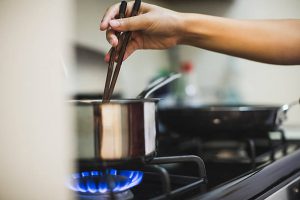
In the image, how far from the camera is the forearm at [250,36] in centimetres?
84

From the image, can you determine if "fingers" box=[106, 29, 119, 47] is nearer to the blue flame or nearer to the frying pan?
the blue flame

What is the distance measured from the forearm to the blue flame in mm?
389

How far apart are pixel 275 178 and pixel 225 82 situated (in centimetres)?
96

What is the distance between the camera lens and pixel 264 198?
647mm

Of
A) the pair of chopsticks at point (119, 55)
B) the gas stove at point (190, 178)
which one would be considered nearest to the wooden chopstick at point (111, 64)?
the pair of chopsticks at point (119, 55)

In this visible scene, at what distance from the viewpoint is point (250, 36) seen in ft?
2.78

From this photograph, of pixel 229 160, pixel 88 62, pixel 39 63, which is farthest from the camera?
pixel 88 62

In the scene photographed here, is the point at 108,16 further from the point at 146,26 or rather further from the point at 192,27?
the point at 192,27

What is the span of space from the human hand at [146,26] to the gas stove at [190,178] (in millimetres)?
237

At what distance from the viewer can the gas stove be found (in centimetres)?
54

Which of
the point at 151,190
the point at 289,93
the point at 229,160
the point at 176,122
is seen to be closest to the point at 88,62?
the point at 176,122

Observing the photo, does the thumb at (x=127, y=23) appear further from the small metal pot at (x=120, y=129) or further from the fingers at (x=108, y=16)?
the small metal pot at (x=120, y=129)

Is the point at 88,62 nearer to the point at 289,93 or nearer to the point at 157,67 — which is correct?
the point at 157,67

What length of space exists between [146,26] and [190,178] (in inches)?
12.7
